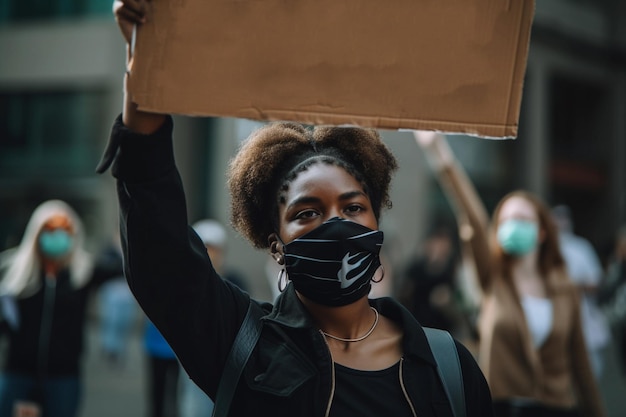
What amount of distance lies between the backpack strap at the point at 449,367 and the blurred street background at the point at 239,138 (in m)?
11.0

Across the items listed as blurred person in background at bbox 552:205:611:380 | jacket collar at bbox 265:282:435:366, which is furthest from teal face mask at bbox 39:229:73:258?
jacket collar at bbox 265:282:435:366

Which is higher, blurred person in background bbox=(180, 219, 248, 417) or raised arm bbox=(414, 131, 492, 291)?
raised arm bbox=(414, 131, 492, 291)

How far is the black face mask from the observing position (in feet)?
7.38

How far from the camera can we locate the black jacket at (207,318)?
191 cm

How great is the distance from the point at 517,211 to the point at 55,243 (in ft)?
10.3

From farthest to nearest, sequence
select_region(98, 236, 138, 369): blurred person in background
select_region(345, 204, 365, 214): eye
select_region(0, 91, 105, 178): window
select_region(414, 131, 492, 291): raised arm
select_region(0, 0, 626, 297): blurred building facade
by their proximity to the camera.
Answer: select_region(0, 91, 105, 178): window < select_region(0, 0, 626, 297): blurred building facade < select_region(98, 236, 138, 369): blurred person in background < select_region(414, 131, 492, 291): raised arm < select_region(345, 204, 365, 214): eye

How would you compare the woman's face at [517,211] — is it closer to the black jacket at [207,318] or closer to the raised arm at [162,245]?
the black jacket at [207,318]

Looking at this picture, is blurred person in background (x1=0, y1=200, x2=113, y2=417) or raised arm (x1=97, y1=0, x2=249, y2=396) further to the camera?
blurred person in background (x1=0, y1=200, x2=113, y2=417)

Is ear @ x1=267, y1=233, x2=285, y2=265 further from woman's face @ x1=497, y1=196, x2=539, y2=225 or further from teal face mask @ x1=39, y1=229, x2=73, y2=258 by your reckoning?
teal face mask @ x1=39, y1=229, x2=73, y2=258

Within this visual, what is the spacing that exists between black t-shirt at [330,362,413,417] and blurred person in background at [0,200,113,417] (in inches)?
156

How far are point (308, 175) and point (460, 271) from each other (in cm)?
846

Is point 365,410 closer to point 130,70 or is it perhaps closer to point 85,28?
point 130,70

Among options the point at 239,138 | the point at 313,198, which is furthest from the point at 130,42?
the point at 239,138

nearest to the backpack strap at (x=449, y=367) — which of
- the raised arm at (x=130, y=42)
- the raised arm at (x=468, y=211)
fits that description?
the raised arm at (x=130, y=42)
